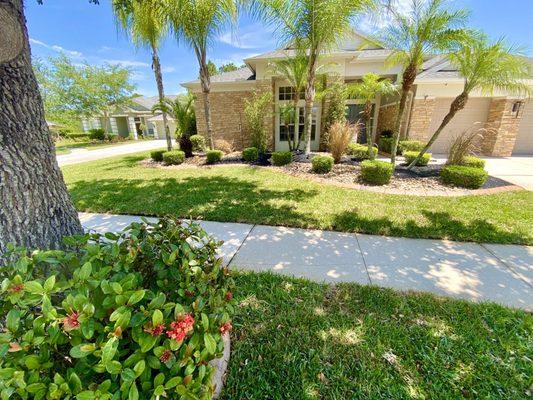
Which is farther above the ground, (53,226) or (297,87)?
(297,87)

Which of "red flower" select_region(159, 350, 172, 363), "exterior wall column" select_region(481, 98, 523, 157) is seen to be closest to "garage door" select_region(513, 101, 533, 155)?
"exterior wall column" select_region(481, 98, 523, 157)

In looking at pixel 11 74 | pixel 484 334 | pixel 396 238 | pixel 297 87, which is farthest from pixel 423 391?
pixel 297 87

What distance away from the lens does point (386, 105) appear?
13188 millimetres

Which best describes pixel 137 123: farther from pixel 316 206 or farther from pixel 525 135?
pixel 525 135

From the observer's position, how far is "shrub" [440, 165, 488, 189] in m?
6.21

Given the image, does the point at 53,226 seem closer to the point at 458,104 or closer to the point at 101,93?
the point at 458,104

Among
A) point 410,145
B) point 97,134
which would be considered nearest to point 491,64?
point 410,145

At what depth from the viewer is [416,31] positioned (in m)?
6.28

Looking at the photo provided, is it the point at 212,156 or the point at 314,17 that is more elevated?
the point at 314,17

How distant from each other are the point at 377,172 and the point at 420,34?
11.9ft

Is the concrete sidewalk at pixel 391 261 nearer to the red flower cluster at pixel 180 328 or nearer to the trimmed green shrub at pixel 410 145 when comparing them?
the red flower cluster at pixel 180 328

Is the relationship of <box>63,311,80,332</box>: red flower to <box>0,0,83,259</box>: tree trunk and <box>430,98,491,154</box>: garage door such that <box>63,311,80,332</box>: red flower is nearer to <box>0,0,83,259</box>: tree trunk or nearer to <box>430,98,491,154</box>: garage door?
<box>0,0,83,259</box>: tree trunk

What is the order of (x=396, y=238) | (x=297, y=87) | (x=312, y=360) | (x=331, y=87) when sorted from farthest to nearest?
(x=331, y=87), (x=297, y=87), (x=396, y=238), (x=312, y=360)

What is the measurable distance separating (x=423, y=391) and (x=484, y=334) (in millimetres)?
950
